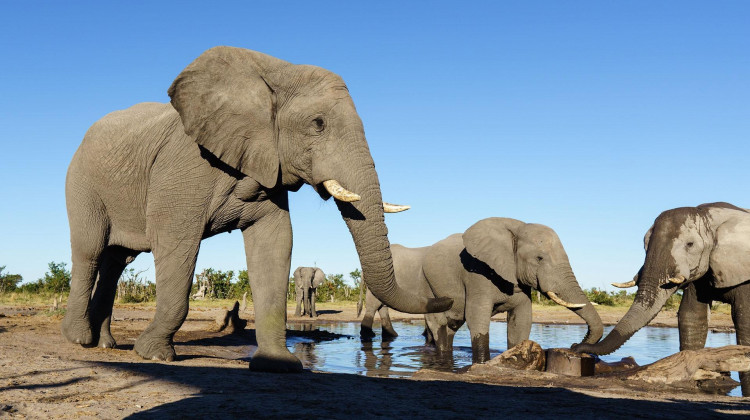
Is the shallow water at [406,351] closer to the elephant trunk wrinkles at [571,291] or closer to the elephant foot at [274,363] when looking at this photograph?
the elephant trunk wrinkles at [571,291]

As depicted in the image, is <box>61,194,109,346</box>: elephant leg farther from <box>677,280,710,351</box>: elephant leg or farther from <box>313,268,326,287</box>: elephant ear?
<box>313,268,326,287</box>: elephant ear

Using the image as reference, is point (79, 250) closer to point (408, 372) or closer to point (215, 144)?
point (215, 144)

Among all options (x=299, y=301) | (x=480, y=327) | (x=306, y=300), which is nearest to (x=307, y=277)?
(x=306, y=300)

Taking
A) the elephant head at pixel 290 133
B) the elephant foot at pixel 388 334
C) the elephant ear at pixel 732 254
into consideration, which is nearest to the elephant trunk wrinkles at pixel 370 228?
the elephant head at pixel 290 133

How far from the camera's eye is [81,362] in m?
6.61

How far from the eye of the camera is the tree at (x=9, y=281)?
1424 inches

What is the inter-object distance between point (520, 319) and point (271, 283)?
6.07 metres

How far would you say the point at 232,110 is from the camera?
6.89 metres

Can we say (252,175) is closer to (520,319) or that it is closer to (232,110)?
(232,110)

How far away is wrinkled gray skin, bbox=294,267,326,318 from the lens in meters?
28.3

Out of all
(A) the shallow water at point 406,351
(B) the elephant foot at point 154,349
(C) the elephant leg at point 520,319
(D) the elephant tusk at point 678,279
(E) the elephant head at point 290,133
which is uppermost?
(E) the elephant head at point 290,133

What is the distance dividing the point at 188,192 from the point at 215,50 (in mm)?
1538

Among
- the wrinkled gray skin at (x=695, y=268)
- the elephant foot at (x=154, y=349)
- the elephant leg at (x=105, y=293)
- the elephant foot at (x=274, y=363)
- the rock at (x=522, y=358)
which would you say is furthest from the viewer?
the elephant leg at (x=105, y=293)

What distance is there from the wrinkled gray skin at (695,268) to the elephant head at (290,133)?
346 cm
